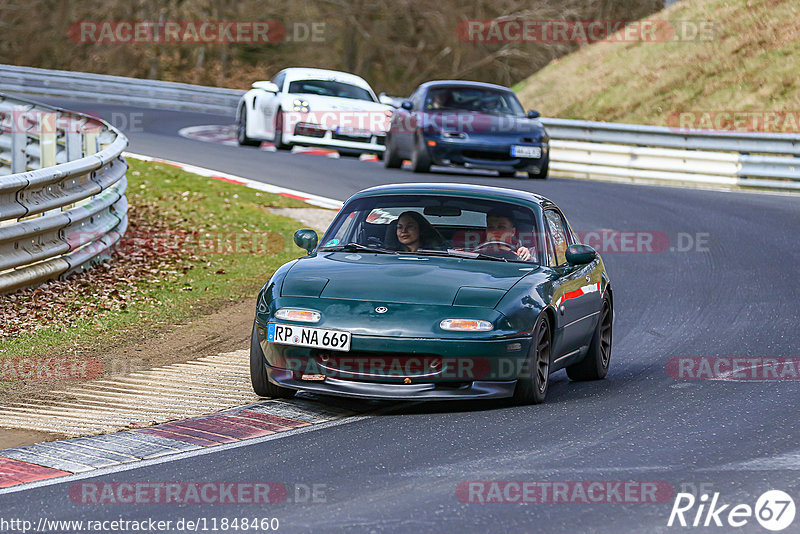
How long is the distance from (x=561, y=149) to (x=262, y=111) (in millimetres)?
5590

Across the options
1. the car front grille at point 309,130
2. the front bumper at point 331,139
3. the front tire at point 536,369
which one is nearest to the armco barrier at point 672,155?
the front bumper at point 331,139

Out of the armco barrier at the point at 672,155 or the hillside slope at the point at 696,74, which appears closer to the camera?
the armco barrier at the point at 672,155

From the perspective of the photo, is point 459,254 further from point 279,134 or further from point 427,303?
point 279,134

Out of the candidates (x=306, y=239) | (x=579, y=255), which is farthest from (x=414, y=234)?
(x=579, y=255)

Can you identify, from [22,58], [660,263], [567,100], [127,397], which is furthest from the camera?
[22,58]

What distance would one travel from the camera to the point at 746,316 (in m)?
11.8

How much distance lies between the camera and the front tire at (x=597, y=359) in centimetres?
936

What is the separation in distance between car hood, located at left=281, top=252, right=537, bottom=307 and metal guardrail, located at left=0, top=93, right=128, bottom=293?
334 centimetres

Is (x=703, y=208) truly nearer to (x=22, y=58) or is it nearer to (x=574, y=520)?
(x=574, y=520)

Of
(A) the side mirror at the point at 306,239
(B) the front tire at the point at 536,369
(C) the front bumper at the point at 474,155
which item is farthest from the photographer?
(C) the front bumper at the point at 474,155

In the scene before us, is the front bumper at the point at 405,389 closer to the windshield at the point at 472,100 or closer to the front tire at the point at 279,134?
the windshield at the point at 472,100

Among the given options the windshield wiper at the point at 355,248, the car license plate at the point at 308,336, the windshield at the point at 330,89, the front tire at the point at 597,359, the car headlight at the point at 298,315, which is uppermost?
the windshield at the point at 330,89

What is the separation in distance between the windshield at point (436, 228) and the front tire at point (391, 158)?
13257mm

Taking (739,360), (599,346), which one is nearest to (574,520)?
(599,346)
